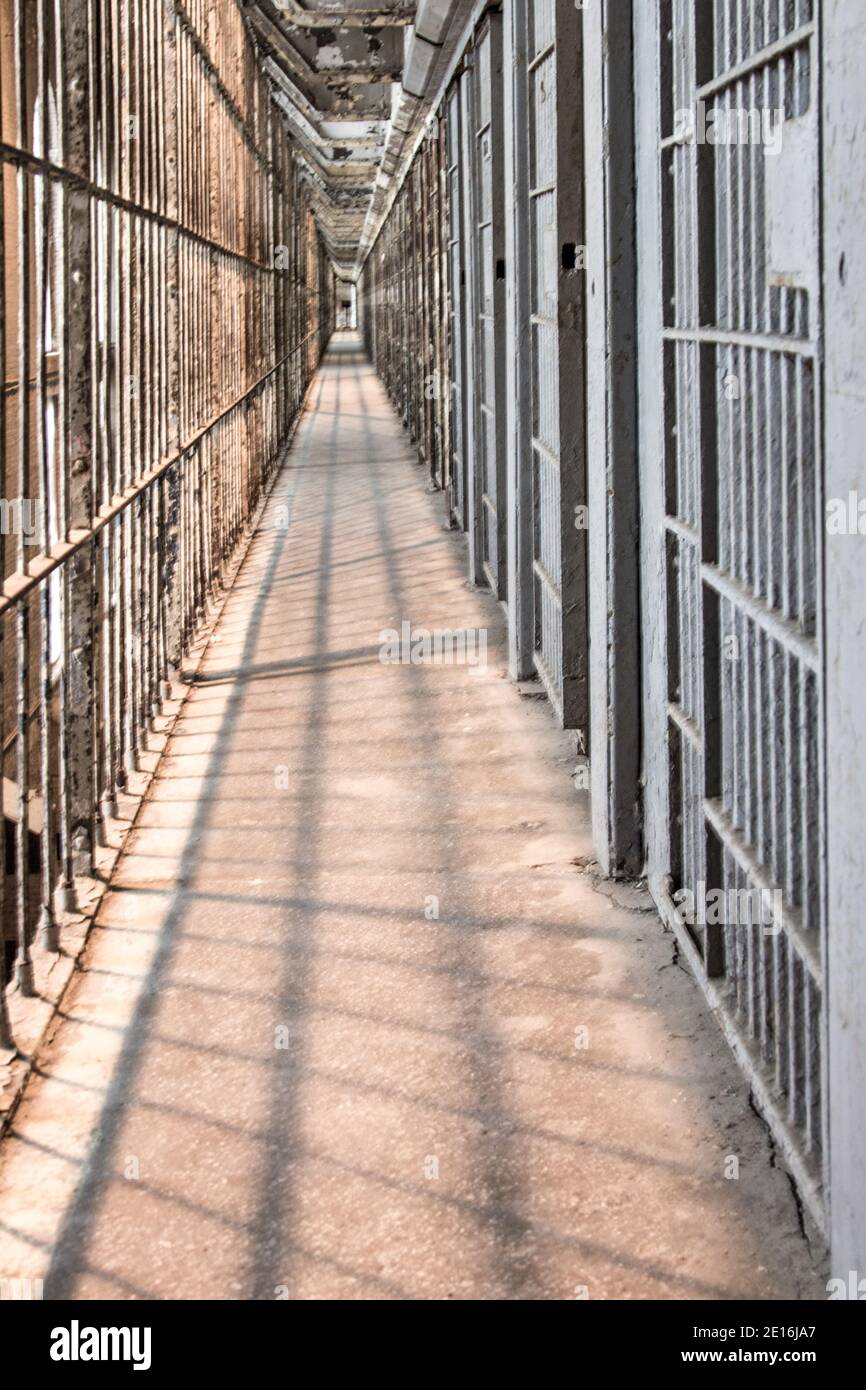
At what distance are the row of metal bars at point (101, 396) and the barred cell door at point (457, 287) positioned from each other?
137 cm

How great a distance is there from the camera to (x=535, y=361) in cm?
686

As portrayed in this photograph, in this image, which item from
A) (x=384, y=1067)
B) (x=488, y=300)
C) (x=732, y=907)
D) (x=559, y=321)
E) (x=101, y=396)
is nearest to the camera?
(x=732, y=907)

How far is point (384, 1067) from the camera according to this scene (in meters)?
3.56

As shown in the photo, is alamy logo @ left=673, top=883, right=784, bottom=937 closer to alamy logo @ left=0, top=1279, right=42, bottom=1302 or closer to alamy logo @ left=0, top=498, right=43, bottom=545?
alamy logo @ left=0, top=1279, right=42, bottom=1302

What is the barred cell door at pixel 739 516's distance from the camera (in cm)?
271

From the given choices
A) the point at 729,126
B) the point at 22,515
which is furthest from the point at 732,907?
the point at 22,515

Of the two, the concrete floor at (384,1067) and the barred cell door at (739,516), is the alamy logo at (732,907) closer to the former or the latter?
the barred cell door at (739,516)

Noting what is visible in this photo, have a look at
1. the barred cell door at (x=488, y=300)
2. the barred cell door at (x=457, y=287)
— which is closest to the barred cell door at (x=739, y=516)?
the barred cell door at (x=488, y=300)

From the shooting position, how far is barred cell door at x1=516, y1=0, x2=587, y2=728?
5.61m

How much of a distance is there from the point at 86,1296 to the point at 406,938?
1.67 m

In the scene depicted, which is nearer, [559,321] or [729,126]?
[729,126]

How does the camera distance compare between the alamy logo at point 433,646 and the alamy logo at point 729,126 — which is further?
the alamy logo at point 433,646

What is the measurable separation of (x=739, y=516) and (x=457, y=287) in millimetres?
7934

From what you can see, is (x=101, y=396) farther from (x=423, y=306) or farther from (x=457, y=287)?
(x=423, y=306)
